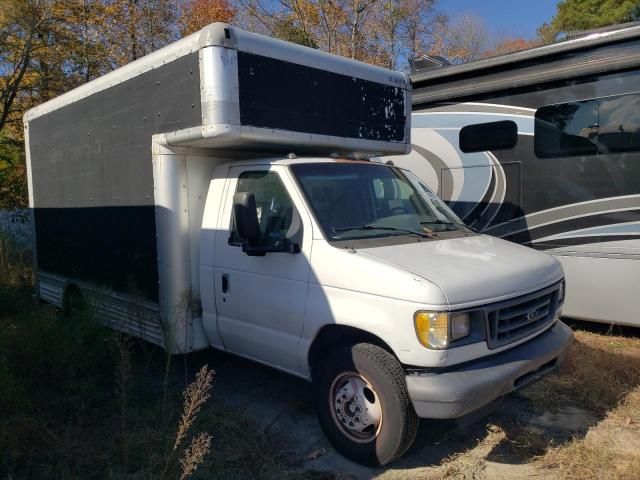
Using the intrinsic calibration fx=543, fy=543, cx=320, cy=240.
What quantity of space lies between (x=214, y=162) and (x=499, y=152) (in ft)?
12.1

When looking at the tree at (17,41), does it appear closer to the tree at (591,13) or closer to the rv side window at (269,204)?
the rv side window at (269,204)

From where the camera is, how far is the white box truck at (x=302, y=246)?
11.0ft

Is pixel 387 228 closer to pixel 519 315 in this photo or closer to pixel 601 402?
pixel 519 315

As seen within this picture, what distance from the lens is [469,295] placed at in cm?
328

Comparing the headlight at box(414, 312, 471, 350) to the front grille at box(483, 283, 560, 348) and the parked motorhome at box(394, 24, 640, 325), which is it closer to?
the front grille at box(483, 283, 560, 348)

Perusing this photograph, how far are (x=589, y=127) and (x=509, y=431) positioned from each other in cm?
364

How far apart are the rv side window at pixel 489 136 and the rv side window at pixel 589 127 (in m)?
0.30

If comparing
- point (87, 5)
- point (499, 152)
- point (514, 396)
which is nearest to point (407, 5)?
point (87, 5)

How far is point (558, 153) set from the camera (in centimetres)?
624

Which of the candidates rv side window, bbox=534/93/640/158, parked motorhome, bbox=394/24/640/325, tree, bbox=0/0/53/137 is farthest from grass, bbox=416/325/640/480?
tree, bbox=0/0/53/137

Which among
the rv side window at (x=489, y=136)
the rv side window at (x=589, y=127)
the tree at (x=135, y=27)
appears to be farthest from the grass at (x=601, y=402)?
the tree at (x=135, y=27)

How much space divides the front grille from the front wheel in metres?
0.65

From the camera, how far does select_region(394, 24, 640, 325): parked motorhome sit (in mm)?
5691

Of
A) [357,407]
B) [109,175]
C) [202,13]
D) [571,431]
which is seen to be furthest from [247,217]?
[202,13]
